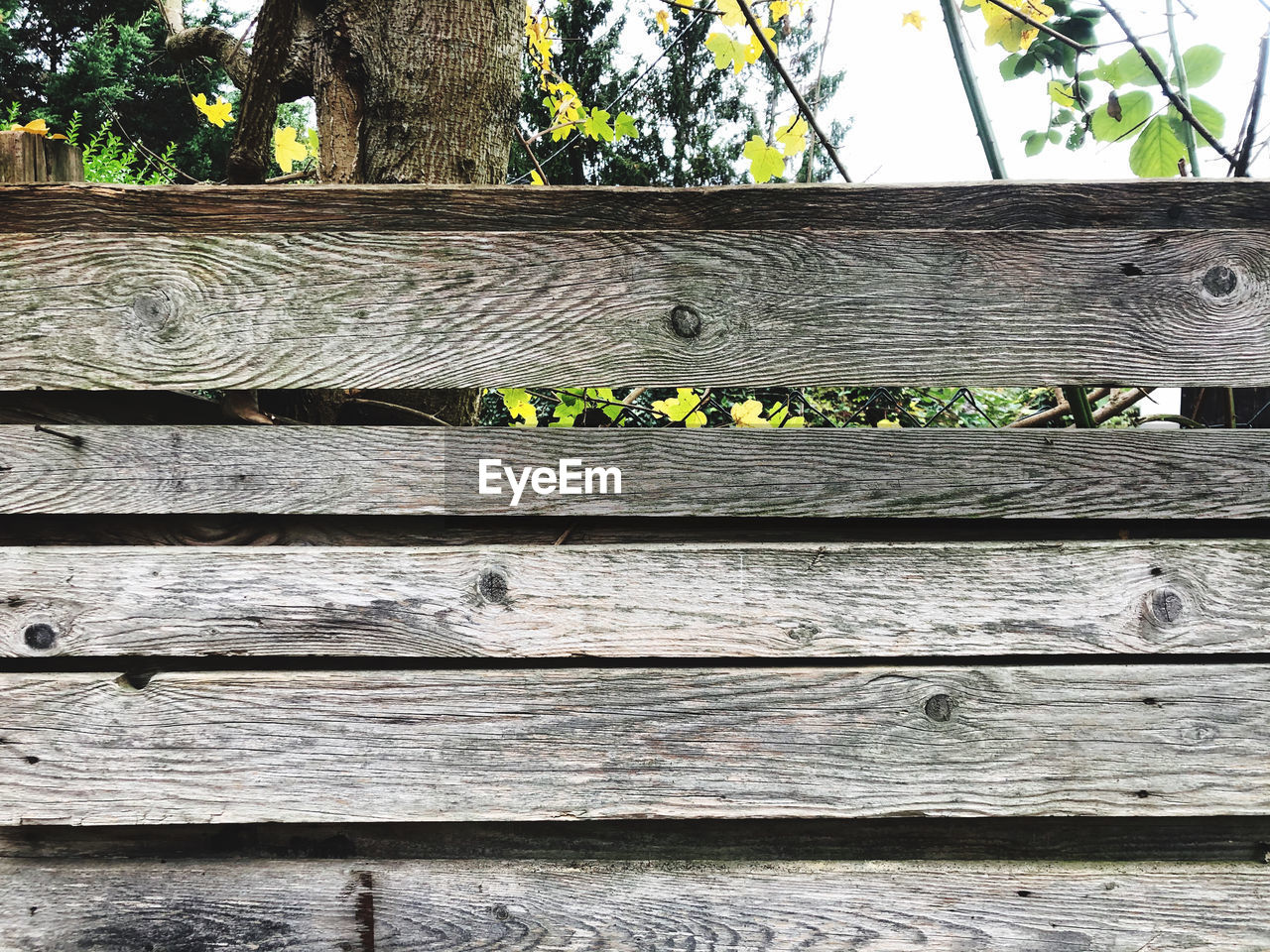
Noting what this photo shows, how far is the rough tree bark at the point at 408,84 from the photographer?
155 centimetres

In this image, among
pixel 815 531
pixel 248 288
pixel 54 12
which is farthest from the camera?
pixel 54 12

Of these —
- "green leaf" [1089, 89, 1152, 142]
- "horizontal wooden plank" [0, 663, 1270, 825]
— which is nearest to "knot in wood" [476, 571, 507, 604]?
"horizontal wooden plank" [0, 663, 1270, 825]

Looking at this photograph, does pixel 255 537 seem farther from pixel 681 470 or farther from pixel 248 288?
pixel 681 470

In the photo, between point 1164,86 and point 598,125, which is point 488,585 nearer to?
point 1164,86

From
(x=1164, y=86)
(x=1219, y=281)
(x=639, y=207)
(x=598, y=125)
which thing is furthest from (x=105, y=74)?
(x=1219, y=281)

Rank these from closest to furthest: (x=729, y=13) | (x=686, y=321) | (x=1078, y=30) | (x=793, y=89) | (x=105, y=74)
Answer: (x=686, y=321) → (x=1078, y=30) → (x=793, y=89) → (x=729, y=13) → (x=105, y=74)

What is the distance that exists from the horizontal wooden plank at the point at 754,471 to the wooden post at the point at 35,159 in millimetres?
474

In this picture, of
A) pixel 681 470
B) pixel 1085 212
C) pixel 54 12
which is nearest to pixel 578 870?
pixel 681 470

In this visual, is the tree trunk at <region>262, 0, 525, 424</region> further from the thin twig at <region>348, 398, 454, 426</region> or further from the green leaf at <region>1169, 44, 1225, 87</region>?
the green leaf at <region>1169, 44, 1225, 87</region>

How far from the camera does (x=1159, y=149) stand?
131cm

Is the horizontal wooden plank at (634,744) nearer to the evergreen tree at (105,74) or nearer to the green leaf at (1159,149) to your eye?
the green leaf at (1159,149)

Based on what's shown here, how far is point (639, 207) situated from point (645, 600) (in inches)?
23.1

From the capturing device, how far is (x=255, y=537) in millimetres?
1226

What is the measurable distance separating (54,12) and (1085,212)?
1558 cm
